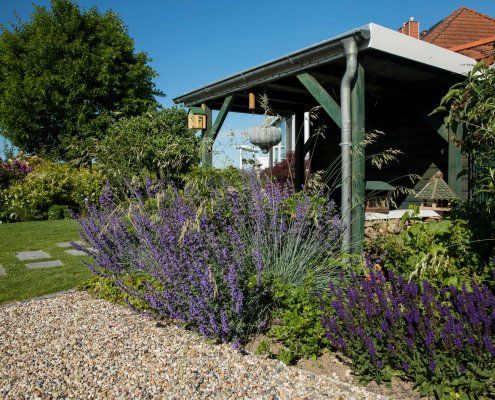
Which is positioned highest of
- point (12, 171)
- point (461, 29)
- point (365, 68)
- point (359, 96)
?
point (461, 29)

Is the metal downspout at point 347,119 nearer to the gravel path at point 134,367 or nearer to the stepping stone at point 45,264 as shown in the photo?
the gravel path at point 134,367

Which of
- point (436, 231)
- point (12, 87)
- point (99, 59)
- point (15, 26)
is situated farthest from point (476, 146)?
point (15, 26)

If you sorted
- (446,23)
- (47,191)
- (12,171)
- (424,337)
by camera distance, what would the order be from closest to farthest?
(424,337) < (47,191) < (12,171) < (446,23)

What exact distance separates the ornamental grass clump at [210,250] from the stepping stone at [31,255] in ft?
Answer: 5.95

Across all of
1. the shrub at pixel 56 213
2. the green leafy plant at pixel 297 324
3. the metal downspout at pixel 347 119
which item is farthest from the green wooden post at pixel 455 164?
the shrub at pixel 56 213

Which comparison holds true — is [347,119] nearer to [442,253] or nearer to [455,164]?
[442,253]

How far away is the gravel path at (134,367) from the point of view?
204cm

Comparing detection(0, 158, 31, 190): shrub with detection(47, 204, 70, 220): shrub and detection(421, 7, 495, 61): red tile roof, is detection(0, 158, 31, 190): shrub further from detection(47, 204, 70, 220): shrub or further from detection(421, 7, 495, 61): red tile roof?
detection(421, 7, 495, 61): red tile roof

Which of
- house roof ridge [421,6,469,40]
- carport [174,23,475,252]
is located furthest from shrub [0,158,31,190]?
house roof ridge [421,6,469,40]

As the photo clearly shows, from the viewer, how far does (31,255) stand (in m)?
5.39

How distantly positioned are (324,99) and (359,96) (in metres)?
0.43

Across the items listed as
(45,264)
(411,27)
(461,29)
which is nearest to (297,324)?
(45,264)

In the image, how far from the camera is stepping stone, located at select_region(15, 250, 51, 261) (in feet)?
17.1

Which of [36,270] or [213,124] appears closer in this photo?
[36,270]
